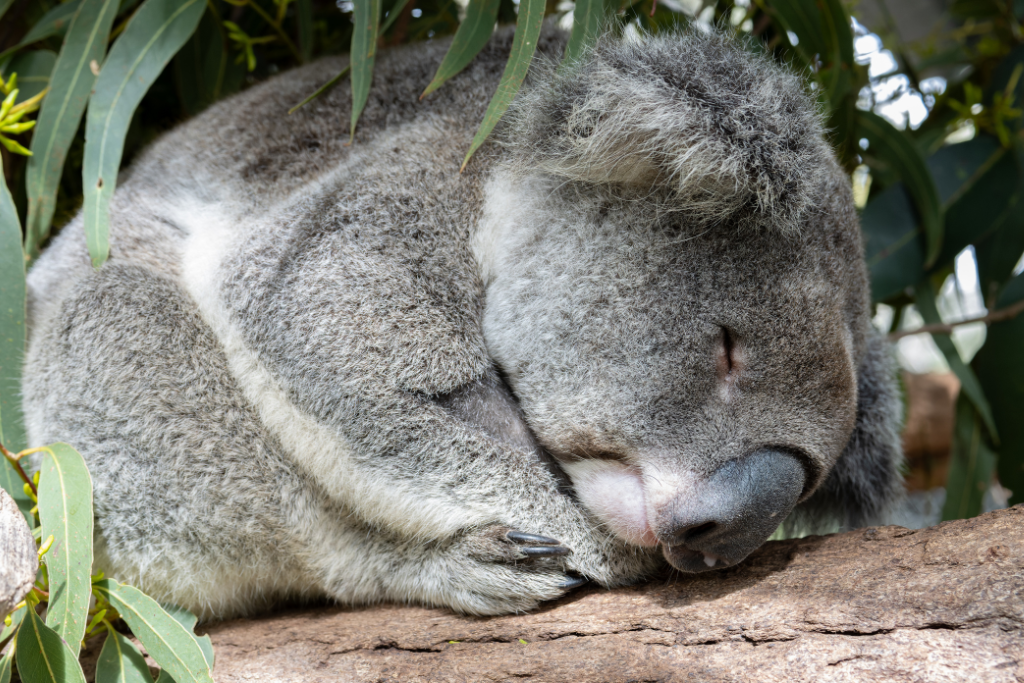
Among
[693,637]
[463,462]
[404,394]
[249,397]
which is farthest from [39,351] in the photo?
[693,637]

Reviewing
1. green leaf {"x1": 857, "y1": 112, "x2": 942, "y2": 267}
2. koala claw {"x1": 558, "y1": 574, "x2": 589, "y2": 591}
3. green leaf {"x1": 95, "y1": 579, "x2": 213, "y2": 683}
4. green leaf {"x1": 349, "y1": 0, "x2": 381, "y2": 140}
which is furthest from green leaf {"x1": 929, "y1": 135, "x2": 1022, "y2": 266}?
green leaf {"x1": 95, "y1": 579, "x2": 213, "y2": 683}

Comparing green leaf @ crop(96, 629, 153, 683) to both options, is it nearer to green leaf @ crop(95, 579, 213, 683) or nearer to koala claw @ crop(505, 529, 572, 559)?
green leaf @ crop(95, 579, 213, 683)

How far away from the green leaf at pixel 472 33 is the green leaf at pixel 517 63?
20 centimetres

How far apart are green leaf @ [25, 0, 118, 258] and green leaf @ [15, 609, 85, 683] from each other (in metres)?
1.24

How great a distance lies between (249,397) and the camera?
190 centimetres

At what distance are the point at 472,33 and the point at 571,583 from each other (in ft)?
4.63

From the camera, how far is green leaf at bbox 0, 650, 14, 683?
1.53m

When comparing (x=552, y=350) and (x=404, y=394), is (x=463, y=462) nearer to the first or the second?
(x=404, y=394)

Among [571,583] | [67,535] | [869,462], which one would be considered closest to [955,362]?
[869,462]

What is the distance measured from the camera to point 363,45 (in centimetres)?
201

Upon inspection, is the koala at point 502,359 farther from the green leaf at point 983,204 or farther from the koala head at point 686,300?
the green leaf at point 983,204

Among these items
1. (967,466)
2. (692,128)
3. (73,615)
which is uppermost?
(692,128)

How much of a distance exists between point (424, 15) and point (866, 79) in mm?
1830

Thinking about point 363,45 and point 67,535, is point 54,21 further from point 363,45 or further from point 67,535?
point 67,535
